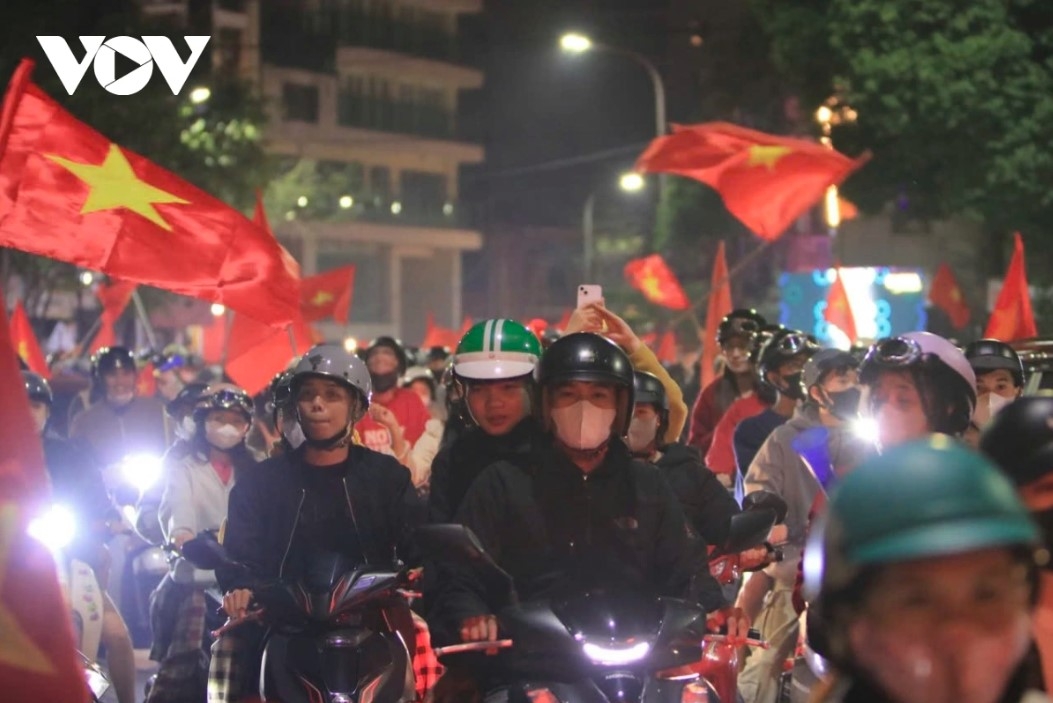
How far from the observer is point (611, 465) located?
5.79 metres

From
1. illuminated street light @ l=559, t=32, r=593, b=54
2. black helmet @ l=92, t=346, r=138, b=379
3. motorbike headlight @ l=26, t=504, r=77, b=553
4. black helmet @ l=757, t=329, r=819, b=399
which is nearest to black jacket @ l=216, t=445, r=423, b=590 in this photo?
motorbike headlight @ l=26, t=504, r=77, b=553

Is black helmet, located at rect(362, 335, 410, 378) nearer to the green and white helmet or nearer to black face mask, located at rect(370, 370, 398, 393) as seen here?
black face mask, located at rect(370, 370, 398, 393)

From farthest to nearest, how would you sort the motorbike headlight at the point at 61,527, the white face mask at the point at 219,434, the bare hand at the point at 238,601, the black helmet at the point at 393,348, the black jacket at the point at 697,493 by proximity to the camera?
the black helmet at the point at 393,348, the white face mask at the point at 219,434, the motorbike headlight at the point at 61,527, the black jacket at the point at 697,493, the bare hand at the point at 238,601

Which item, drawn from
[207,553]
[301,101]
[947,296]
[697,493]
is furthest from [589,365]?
[301,101]

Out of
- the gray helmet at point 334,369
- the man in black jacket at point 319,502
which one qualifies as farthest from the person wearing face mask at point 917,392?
the gray helmet at point 334,369

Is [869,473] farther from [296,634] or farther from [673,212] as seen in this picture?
[673,212]

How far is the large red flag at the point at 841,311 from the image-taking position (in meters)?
17.9

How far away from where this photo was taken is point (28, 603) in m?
3.57

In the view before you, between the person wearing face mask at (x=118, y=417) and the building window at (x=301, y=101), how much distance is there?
191ft

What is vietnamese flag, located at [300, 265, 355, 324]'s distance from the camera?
912 inches

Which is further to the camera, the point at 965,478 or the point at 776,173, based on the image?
the point at 776,173

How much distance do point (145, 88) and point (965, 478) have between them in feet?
112

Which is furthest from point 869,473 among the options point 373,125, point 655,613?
point 373,125

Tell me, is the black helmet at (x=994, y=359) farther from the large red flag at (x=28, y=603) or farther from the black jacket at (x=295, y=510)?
the large red flag at (x=28, y=603)
